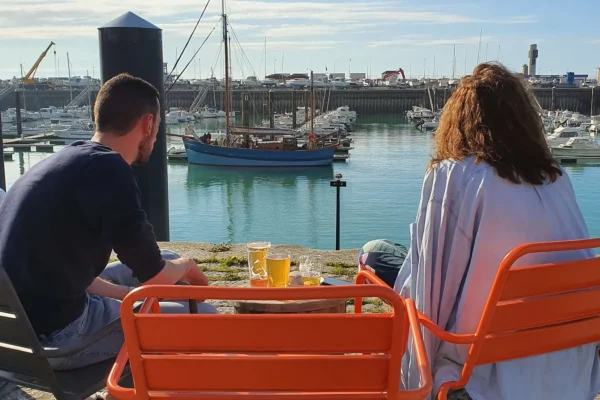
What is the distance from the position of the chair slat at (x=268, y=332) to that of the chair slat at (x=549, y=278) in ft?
1.43

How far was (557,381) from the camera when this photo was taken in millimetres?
1832

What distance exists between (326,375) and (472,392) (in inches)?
24.3

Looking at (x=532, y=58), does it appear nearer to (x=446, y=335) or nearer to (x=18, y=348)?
(x=446, y=335)

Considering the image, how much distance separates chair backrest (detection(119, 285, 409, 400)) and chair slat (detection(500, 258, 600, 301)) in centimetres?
41

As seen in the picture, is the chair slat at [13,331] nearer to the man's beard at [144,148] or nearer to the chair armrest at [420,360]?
the man's beard at [144,148]

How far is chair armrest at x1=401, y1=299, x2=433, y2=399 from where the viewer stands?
143cm

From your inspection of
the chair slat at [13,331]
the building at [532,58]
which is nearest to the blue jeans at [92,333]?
the chair slat at [13,331]

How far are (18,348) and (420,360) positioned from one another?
1.07m

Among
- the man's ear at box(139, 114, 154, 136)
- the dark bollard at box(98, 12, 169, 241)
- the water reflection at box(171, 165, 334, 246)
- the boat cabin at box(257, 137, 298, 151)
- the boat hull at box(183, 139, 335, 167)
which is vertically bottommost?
the water reflection at box(171, 165, 334, 246)

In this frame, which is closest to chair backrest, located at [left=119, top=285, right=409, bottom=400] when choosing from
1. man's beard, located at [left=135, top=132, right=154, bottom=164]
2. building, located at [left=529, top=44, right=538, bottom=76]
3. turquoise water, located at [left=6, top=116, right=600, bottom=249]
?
man's beard, located at [left=135, top=132, right=154, bottom=164]

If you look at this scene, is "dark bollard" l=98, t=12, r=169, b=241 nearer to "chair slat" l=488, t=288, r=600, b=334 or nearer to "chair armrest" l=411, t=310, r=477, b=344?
"chair armrest" l=411, t=310, r=477, b=344

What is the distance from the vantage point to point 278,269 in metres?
2.25

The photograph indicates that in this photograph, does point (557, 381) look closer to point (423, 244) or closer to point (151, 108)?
point (423, 244)

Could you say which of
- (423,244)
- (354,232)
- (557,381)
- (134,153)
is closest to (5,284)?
(134,153)
